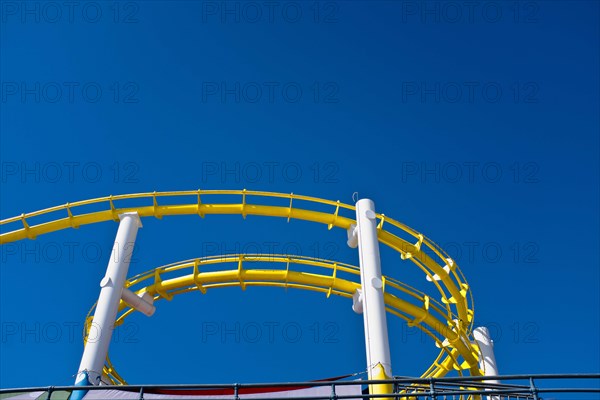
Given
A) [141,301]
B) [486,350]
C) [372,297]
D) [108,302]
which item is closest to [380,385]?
[372,297]

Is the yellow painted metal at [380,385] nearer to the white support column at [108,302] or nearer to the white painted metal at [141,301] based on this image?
the white support column at [108,302]

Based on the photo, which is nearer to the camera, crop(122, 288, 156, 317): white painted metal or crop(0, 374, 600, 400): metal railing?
crop(0, 374, 600, 400): metal railing

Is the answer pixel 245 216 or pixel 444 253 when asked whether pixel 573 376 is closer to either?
pixel 444 253

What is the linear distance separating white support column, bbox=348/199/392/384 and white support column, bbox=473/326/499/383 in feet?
16.7

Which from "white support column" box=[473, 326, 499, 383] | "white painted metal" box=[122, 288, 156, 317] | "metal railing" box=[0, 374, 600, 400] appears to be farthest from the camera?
"white support column" box=[473, 326, 499, 383]

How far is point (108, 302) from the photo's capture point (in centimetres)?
1247

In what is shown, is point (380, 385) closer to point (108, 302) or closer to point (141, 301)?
point (108, 302)

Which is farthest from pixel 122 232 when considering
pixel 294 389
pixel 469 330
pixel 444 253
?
pixel 469 330

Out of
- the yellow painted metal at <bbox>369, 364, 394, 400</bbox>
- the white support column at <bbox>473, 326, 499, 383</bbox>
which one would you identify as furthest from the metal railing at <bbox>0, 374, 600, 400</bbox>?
the white support column at <bbox>473, 326, 499, 383</bbox>

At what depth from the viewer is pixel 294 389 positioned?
352 inches

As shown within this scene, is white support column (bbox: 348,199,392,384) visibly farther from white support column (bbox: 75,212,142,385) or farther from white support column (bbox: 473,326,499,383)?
white support column (bbox: 473,326,499,383)

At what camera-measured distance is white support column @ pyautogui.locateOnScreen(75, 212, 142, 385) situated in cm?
1139

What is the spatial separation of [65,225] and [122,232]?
2.31 meters

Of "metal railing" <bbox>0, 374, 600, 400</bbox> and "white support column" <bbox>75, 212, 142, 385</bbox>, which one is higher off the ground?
"white support column" <bbox>75, 212, 142, 385</bbox>
